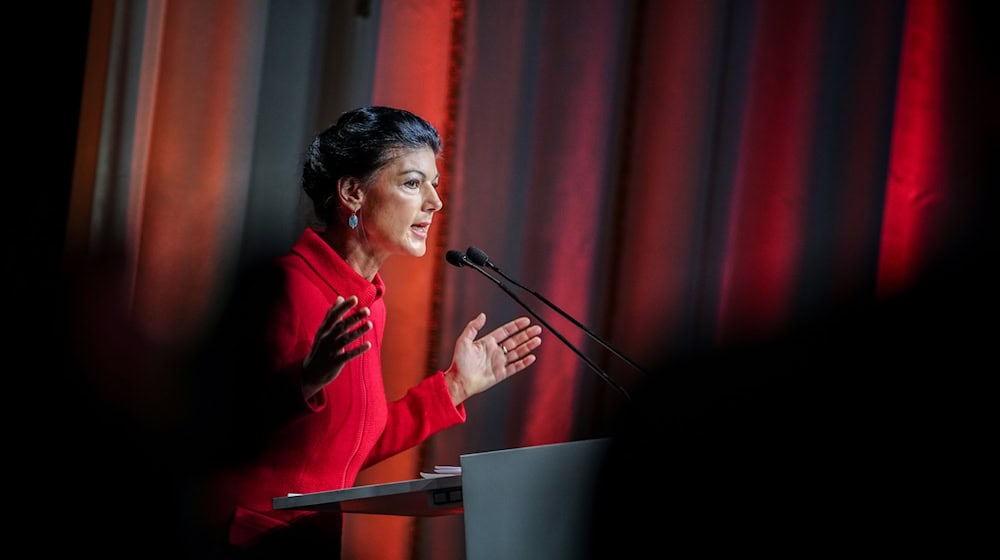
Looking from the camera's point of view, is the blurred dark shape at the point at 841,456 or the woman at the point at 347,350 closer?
the blurred dark shape at the point at 841,456

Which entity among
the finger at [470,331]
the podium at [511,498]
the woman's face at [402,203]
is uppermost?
the woman's face at [402,203]

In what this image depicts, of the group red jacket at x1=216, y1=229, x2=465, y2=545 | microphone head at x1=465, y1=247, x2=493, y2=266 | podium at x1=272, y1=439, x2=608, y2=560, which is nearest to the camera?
podium at x1=272, y1=439, x2=608, y2=560

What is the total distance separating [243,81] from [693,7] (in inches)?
42.7

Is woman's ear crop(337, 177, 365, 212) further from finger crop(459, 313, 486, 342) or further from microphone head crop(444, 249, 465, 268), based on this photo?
finger crop(459, 313, 486, 342)

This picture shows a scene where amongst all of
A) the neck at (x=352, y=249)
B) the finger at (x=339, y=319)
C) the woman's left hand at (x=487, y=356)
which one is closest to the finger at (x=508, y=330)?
the woman's left hand at (x=487, y=356)

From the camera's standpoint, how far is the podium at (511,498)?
136 centimetres

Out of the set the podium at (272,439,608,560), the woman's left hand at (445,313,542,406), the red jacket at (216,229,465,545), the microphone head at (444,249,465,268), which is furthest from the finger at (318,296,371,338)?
the woman's left hand at (445,313,542,406)

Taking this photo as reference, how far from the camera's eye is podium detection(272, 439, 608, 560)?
4.45 ft

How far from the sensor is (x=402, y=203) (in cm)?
192

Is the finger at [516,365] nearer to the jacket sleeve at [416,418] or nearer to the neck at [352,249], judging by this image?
the jacket sleeve at [416,418]

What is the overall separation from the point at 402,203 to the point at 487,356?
368mm

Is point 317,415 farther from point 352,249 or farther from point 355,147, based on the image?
point 355,147

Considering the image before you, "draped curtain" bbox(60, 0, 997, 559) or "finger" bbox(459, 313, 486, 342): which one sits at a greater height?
"draped curtain" bbox(60, 0, 997, 559)

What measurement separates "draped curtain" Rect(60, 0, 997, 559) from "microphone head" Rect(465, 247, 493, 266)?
290mm
